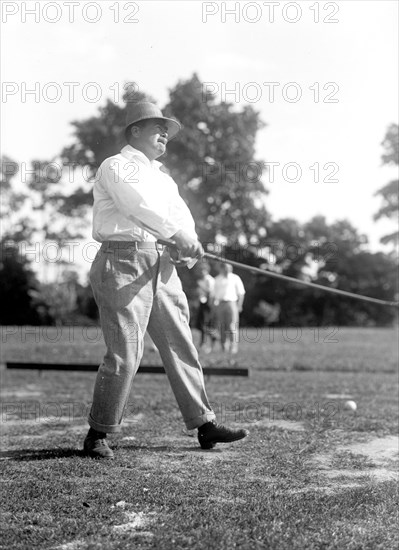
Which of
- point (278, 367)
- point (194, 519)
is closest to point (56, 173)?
point (278, 367)

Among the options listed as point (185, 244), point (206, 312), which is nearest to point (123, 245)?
point (185, 244)

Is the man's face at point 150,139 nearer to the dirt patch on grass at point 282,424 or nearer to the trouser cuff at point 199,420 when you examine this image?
the trouser cuff at point 199,420

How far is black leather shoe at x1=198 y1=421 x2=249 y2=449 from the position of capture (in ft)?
16.2

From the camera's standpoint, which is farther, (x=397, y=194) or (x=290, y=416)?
(x=397, y=194)

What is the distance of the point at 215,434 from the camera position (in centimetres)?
498

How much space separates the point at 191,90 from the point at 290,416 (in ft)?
127

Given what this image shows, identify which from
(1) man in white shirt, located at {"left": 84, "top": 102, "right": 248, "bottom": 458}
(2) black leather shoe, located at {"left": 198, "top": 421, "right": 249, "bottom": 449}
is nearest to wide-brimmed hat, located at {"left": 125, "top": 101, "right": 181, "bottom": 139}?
(1) man in white shirt, located at {"left": 84, "top": 102, "right": 248, "bottom": 458}

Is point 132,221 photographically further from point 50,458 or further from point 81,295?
point 81,295

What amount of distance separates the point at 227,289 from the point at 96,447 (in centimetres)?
1235

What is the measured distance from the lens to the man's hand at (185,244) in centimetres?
471

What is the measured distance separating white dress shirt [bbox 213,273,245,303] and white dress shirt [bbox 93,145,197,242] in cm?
1191

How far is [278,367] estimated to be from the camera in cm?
1463

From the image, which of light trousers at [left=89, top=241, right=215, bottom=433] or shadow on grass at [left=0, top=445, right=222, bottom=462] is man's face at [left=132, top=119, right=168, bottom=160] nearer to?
light trousers at [left=89, top=241, right=215, bottom=433]

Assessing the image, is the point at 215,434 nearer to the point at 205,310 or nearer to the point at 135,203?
the point at 135,203
